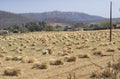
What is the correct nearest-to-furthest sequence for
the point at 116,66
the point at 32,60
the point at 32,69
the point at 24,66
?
the point at 116,66, the point at 32,69, the point at 24,66, the point at 32,60

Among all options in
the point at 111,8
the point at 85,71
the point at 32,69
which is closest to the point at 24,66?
the point at 32,69

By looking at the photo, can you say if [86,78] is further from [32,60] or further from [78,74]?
[32,60]

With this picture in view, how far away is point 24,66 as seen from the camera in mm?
21203

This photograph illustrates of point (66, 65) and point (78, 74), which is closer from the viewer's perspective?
point (78, 74)

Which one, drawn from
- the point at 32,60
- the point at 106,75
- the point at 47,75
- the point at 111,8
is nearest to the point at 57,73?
the point at 47,75

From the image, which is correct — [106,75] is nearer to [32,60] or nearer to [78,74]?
[78,74]

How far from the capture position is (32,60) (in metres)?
23.5

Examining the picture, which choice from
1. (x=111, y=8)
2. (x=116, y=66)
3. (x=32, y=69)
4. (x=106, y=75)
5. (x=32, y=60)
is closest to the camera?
(x=106, y=75)

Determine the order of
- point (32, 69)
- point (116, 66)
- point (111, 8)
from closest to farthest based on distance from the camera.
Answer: point (116, 66)
point (32, 69)
point (111, 8)

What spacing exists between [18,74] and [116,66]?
178 inches

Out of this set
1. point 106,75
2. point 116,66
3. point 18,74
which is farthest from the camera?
point 18,74

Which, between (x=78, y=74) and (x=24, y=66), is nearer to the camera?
(x=78, y=74)

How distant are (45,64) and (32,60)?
3.85m

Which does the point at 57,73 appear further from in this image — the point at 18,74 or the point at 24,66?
the point at 24,66
